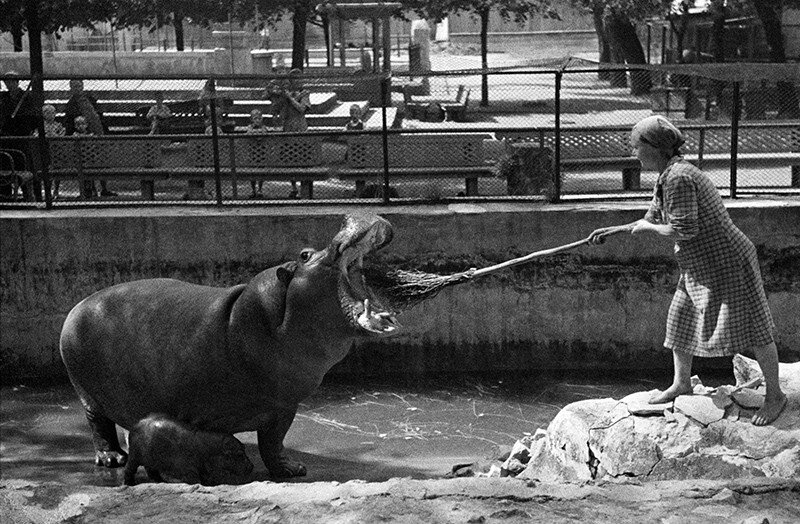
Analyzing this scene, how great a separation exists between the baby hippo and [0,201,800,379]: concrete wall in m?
4.19

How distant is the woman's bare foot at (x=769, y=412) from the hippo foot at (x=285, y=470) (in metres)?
3.09

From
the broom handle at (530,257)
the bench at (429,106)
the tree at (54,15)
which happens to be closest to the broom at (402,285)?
the broom handle at (530,257)

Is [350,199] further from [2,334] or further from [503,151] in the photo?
[2,334]

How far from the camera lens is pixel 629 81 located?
49.7 feet

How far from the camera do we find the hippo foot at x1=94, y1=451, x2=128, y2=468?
30.5 feet

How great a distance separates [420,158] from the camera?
13.4m

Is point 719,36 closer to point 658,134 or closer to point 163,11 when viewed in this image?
point 163,11

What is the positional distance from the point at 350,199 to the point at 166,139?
6.44 ft

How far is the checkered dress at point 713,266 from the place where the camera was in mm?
6910

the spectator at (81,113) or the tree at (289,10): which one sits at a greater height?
the tree at (289,10)

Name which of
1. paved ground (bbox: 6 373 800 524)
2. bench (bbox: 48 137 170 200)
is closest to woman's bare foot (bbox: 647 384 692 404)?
paved ground (bbox: 6 373 800 524)

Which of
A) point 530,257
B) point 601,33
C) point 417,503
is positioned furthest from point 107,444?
point 601,33

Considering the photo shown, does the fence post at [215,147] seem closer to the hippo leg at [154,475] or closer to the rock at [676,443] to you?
the hippo leg at [154,475]

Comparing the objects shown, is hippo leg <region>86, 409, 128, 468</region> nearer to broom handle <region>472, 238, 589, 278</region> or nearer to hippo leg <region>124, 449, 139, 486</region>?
hippo leg <region>124, 449, 139, 486</region>
